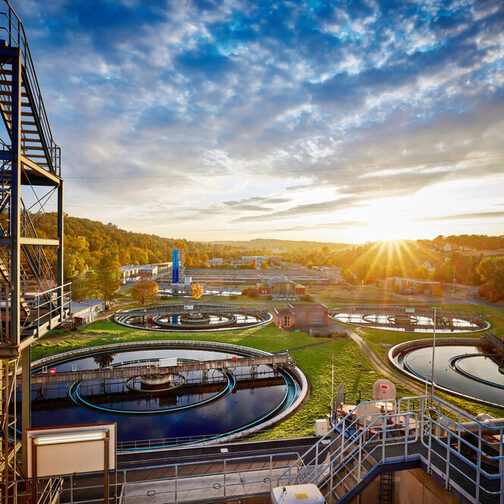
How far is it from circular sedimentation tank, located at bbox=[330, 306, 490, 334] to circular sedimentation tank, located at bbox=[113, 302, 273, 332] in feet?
36.0

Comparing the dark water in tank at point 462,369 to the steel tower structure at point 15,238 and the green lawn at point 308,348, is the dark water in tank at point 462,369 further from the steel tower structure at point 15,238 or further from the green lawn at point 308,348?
the steel tower structure at point 15,238

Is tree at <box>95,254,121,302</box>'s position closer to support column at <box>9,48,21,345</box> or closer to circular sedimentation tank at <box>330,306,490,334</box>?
circular sedimentation tank at <box>330,306,490,334</box>

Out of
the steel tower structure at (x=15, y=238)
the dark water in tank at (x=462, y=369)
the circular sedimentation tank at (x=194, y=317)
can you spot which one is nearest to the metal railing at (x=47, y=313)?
the steel tower structure at (x=15, y=238)

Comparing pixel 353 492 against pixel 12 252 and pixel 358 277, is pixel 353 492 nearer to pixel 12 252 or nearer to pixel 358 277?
pixel 12 252

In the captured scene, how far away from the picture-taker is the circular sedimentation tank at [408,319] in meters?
38.1

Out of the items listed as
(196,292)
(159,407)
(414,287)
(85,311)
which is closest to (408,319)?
(414,287)

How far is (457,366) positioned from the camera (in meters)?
26.5

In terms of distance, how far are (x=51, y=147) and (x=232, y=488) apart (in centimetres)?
1223

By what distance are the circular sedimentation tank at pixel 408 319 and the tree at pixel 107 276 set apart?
1117 inches

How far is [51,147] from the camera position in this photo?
1146 cm

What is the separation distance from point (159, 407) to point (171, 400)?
41.6 inches

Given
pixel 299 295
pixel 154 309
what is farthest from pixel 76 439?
pixel 299 295

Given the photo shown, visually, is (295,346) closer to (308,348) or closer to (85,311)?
(308,348)

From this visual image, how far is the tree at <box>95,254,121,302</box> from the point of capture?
41.7 m
